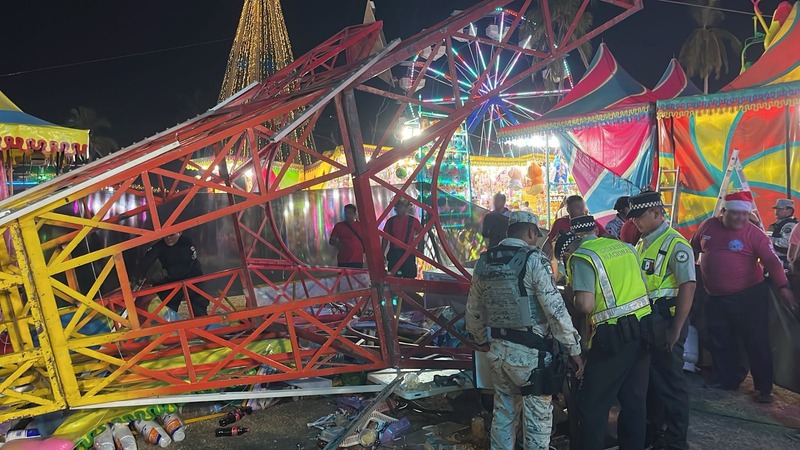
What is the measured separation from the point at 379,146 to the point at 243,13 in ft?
40.0

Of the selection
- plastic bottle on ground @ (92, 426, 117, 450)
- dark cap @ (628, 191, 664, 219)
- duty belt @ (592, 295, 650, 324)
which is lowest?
plastic bottle on ground @ (92, 426, 117, 450)

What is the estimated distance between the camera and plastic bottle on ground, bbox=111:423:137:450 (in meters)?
4.29

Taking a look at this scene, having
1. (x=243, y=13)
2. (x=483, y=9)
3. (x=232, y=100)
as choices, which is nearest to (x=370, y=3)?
(x=243, y=13)

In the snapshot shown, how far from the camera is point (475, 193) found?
18344 mm

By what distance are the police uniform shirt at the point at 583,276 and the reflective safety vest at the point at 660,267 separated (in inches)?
31.3

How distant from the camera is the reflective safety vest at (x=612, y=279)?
137 inches

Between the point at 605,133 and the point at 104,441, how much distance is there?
414 inches

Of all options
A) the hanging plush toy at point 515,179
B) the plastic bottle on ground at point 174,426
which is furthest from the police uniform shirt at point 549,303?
the hanging plush toy at point 515,179

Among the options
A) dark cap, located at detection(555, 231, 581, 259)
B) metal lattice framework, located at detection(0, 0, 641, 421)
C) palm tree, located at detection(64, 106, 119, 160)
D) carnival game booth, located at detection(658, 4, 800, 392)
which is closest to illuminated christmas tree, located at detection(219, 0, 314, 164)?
metal lattice framework, located at detection(0, 0, 641, 421)

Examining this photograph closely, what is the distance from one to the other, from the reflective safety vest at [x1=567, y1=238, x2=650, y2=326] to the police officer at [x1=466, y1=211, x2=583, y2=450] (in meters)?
0.26

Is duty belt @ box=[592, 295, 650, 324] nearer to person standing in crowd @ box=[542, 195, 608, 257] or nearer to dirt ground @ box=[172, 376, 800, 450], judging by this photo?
dirt ground @ box=[172, 376, 800, 450]

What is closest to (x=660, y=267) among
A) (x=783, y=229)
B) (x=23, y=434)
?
(x=783, y=229)

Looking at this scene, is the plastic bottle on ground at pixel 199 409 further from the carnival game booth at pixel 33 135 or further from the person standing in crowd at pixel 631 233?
the person standing in crowd at pixel 631 233

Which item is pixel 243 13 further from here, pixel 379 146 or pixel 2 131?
pixel 379 146
